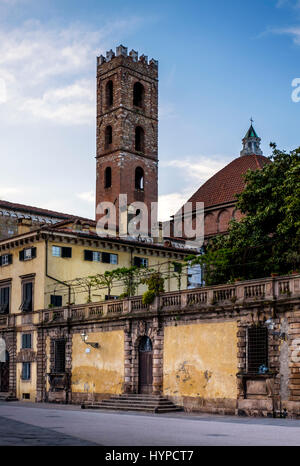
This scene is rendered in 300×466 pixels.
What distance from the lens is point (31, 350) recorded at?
1731 inches

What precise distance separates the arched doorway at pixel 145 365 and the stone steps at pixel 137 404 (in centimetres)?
78

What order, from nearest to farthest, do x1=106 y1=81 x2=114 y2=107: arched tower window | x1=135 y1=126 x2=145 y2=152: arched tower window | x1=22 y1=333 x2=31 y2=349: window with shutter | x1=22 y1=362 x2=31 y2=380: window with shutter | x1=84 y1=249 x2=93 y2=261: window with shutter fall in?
x1=22 y1=362 x2=31 y2=380: window with shutter < x1=22 y1=333 x2=31 y2=349: window with shutter < x1=84 y1=249 x2=93 y2=261: window with shutter < x1=135 y1=126 x2=145 y2=152: arched tower window < x1=106 y1=81 x2=114 y2=107: arched tower window

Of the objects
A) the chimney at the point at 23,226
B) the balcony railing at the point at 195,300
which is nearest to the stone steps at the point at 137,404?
the balcony railing at the point at 195,300

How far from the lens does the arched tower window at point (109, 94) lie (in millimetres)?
74688

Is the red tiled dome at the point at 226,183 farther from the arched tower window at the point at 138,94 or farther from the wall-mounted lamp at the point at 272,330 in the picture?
the wall-mounted lamp at the point at 272,330

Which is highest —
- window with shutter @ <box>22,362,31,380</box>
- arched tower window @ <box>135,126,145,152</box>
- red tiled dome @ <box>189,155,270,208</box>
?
arched tower window @ <box>135,126,145,152</box>

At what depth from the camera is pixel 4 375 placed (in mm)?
46500

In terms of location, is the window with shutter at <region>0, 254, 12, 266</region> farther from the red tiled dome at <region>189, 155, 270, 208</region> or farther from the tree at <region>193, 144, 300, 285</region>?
the red tiled dome at <region>189, 155, 270, 208</region>

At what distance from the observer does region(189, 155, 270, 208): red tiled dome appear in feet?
226

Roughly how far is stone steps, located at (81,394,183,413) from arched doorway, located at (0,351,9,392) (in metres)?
12.6

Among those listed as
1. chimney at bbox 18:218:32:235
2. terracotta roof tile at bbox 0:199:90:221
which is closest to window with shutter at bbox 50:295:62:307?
chimney at bbox 18:218:32:235
